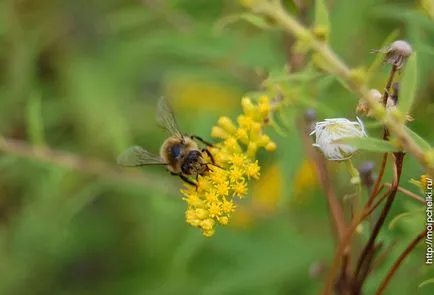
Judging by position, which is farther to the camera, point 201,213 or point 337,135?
point 201,213

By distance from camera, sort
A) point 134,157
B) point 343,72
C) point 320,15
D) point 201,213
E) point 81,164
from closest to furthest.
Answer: point 343,72 < point 320,15 < point 201,213 < point 134,157 < point 81,164

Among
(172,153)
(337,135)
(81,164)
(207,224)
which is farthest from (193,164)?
(81,164)

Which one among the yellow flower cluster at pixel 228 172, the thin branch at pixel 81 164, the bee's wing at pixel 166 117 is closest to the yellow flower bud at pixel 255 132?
the yellow flower cluster at pixel 228 172

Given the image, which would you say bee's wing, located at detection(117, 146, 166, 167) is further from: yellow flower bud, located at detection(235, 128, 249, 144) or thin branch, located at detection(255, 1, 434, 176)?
thin branch, located at detection(255, 1, 434, 176)

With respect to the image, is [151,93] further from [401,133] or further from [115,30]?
[401,133]

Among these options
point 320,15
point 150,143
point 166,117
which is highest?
point 150,143

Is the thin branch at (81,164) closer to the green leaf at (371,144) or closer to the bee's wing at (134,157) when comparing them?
the bee's wing at (134,157)

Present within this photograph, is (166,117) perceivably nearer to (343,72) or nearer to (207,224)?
(207,224)
